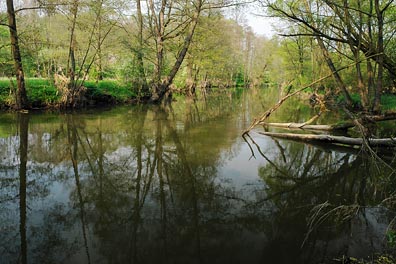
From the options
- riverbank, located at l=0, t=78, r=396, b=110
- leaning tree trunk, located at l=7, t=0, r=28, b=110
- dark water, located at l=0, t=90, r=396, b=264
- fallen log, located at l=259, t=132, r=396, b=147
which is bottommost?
dark water, located at l=0, t=90, r=396, b=264

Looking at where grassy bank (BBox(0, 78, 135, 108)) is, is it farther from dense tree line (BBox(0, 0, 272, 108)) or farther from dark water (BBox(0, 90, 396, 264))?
dark water (BBox(0, 90, 396, 264))

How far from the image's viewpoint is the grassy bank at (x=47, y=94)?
50.8 feet

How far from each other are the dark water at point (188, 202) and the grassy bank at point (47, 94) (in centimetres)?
709

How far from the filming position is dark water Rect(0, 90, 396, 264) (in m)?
3.65

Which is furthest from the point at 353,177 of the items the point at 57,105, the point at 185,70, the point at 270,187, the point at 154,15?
the point at 185,70

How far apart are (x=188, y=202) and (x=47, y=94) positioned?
566 inches

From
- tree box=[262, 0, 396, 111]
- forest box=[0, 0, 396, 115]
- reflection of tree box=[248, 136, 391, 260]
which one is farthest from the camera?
forest box=[0, 0, 396, 115]

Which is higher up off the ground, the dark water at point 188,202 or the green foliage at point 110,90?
the green foliage at point 110,90

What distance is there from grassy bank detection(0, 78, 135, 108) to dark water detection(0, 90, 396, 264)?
7092 millimetres

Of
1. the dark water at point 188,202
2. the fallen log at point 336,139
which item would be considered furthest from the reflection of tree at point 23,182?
the fallen log at point 336,139

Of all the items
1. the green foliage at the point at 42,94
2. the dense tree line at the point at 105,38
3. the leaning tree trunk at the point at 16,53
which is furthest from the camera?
the green foliage at the point at 42,94

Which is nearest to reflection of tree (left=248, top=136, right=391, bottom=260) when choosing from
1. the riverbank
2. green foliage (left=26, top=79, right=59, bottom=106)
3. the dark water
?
the dark water

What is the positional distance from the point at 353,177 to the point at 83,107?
15521 mm

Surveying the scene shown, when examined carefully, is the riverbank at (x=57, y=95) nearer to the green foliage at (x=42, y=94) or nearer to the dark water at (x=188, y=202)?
the green foliage at (x=42, y=94)
